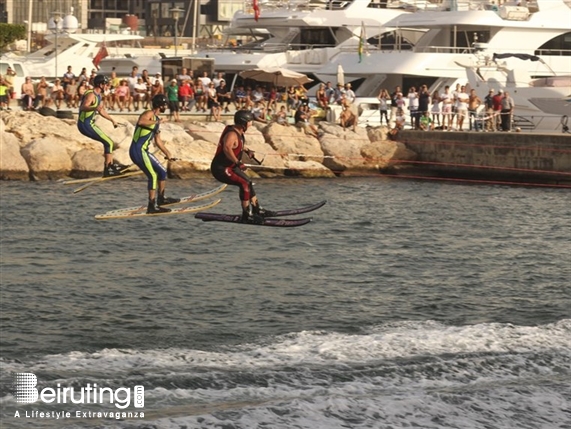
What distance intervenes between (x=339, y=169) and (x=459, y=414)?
87.8ft

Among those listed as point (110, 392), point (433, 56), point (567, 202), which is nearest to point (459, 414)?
point (110, 392)

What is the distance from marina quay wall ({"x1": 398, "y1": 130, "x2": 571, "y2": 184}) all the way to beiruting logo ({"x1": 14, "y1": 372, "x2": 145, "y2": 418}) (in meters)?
24.8

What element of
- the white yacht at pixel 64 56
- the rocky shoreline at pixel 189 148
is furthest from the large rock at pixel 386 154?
the white yacht at pixel 64 56

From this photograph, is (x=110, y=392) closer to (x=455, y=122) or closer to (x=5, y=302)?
(x=5, y=302)

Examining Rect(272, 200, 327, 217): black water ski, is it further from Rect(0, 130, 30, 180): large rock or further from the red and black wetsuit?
Rect(0, 130, 30, 180): large rock

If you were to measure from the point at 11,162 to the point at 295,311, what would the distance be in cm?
1806

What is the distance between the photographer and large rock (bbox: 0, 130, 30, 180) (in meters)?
42.7

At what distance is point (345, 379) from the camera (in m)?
22.3

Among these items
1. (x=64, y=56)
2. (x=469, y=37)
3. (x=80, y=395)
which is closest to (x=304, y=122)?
(x=469, y=37)

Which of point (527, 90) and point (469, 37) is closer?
point (527, 90)

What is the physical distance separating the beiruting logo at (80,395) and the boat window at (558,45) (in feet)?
125

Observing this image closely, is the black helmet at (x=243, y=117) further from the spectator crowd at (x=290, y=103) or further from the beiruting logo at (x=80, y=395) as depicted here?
the spectator crowd at (x=290, y=103)

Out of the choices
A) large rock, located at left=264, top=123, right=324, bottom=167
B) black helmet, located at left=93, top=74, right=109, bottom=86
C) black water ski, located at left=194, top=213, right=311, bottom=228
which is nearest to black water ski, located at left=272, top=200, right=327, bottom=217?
black water ski, located at left=194, top=213, right=311, bottom=228

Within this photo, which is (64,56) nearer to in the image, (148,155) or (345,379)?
(345,379)
